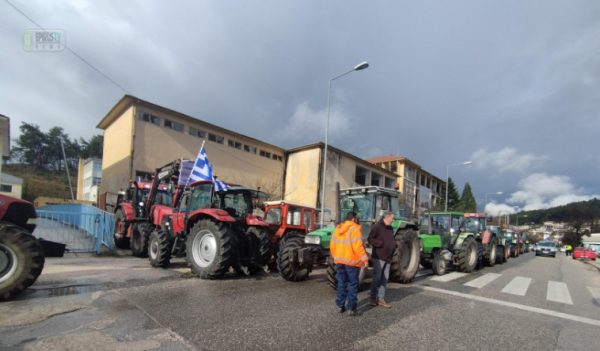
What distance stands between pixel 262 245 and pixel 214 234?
1.33 m

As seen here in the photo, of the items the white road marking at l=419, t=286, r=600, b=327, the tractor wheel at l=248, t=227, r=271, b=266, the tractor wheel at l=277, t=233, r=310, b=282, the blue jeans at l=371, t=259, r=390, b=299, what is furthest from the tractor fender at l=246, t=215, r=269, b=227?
the white road marking at l=419, t=286, r=600, b=327

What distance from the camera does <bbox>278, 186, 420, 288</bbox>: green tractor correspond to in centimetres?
732

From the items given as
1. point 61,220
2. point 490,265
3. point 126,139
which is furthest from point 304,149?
point 61,220

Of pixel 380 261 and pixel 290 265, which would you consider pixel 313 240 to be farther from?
pixel 380 261

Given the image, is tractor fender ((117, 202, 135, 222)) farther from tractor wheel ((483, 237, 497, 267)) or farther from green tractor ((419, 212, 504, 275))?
tractor wheel ((483, 237, 497, 267))

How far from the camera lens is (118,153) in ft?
69.4

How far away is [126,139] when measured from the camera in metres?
20.2

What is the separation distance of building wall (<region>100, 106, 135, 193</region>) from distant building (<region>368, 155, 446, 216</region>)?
30841 millimetres

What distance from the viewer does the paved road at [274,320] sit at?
3.84m

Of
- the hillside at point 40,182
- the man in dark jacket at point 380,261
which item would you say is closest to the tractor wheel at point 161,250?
the man in dark jacket at point 380,261

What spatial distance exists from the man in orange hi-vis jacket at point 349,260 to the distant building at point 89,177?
41819 mm

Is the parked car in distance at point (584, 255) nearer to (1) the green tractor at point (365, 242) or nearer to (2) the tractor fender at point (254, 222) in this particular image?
(1) the green tractor at point (365, 242)

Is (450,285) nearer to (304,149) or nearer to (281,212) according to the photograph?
(281,212)

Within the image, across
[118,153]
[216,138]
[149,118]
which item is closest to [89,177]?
[118,153]
